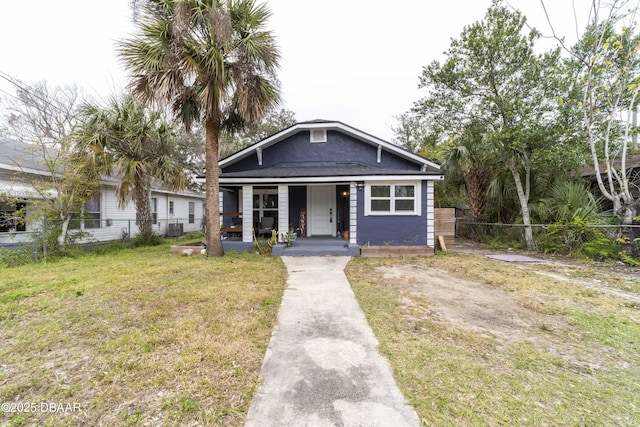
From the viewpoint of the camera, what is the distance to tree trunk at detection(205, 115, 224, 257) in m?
8.27

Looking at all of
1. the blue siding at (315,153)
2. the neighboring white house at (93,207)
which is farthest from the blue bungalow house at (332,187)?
the neighboring white house at (93,207)

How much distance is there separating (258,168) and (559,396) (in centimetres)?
1051

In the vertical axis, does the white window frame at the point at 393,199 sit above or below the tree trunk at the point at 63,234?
above

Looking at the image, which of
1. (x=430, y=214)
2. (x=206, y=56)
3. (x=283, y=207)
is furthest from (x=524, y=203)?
(x=206, y=56)

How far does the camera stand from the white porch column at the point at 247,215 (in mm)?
9438

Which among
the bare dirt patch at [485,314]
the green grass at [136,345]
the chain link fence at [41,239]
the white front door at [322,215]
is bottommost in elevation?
the bare dirt patch at [485,314]

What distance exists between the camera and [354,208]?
30.3ft

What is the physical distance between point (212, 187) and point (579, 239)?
12178mm

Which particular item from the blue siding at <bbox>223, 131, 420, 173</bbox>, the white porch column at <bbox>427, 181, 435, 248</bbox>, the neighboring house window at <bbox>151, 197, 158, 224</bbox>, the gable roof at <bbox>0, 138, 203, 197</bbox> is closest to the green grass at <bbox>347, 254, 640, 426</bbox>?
the white porch column at <bbox>427, 181, 435, 248</bbox>

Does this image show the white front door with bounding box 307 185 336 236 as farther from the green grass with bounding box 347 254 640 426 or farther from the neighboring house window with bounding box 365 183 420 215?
the green grass with bounding box 347 254 640 426

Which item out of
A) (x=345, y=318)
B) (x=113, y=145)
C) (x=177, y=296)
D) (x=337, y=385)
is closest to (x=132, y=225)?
(x=113, y=145)

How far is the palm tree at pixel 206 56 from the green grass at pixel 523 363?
273 inches

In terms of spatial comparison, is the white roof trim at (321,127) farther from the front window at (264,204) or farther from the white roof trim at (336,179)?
the front window at (264,204)

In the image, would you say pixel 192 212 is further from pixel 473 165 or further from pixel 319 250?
pixel 473 165
